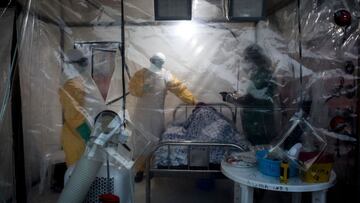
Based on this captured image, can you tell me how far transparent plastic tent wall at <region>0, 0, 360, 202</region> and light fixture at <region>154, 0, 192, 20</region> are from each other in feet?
0.52

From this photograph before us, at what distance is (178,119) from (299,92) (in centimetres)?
89

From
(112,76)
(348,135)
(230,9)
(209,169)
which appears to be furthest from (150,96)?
(348,135)

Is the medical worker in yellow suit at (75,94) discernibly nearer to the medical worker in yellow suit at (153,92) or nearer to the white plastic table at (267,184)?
the medical worker in yellow suit at (153,92)

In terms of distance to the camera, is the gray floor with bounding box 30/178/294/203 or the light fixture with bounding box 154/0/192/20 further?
the gray floor with bounding box 30/178/294/203

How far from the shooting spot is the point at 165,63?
7.04ft

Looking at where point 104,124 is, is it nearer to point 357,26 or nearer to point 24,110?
point 24,110

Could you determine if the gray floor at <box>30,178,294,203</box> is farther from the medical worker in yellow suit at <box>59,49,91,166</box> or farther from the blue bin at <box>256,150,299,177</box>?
the blue bin at <box>256,150,299,177</box>

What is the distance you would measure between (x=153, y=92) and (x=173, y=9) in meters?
0.59

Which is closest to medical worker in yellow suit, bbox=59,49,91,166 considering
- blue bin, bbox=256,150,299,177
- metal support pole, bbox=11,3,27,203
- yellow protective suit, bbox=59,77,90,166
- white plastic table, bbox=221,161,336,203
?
yellow protective suit, bbox=59,77,90,166

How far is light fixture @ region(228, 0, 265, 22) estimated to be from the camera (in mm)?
1870

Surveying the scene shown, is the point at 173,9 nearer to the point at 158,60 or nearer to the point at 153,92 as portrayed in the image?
the point at 158,60

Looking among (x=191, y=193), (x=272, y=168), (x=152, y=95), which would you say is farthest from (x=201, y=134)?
(x=272, y=168)

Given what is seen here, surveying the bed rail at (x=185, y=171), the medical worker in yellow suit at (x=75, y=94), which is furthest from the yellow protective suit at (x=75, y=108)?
Answer: the bed rail at (x=185, y=171)

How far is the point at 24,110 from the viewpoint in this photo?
6.01 ft
